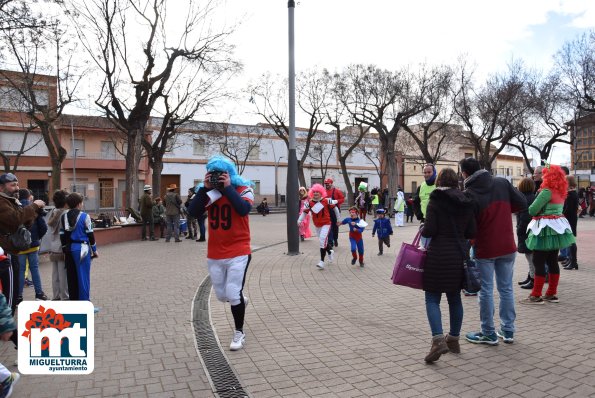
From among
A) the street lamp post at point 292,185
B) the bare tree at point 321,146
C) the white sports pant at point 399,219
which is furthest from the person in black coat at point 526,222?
the bare tree at point 321,146

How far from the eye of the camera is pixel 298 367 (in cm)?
419

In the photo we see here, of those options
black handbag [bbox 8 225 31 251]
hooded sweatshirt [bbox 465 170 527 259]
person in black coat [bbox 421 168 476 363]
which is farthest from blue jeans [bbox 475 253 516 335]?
black handbag [bbox 8 225 31 251]

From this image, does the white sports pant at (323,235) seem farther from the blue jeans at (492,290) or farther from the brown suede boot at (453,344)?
the brown suede boot at (453,344)

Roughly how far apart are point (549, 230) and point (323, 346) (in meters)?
3.64

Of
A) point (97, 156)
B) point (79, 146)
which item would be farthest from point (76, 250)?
point (79, 146)

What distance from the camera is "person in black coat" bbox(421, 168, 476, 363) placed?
4160 mm

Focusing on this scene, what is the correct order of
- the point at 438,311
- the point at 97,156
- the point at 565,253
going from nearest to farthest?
the point at 438,311
the point at 565,253
the point at 97,156

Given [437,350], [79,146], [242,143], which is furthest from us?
[242,143]

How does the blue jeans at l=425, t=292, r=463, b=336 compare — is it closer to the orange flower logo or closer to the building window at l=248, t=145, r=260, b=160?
the orange flower logo

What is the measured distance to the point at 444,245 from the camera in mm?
4195

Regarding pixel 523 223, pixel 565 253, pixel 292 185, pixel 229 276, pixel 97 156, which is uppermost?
pixel 97 156

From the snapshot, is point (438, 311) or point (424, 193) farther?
point (424, 193)

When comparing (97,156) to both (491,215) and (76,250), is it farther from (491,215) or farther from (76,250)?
(491,215)

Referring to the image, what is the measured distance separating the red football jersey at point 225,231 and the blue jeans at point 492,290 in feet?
8.04
